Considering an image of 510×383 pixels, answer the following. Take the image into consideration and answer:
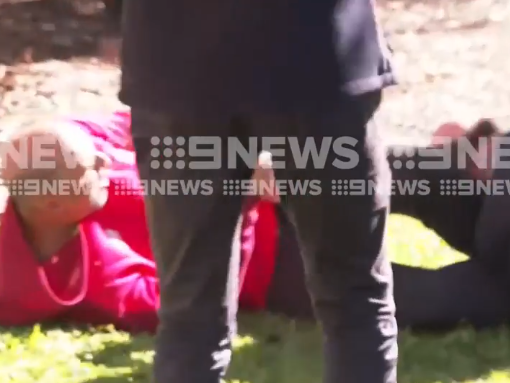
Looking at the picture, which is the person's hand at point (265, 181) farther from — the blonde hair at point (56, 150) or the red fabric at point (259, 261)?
the blonde hair at point (56, 150)

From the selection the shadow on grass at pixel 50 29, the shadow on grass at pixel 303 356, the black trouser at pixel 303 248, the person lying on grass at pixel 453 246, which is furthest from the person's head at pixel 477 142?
the shadow on grass at pixel 50 29

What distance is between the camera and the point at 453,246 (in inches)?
44.0

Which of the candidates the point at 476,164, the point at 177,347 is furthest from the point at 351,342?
the point at 476,164

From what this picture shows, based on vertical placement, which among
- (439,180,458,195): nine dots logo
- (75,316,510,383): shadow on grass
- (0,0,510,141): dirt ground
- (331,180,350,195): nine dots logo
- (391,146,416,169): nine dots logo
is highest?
(0,0,510,141): dirt ground

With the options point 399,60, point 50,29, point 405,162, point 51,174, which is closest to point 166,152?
point 51,174

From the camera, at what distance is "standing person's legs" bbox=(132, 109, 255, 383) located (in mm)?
675

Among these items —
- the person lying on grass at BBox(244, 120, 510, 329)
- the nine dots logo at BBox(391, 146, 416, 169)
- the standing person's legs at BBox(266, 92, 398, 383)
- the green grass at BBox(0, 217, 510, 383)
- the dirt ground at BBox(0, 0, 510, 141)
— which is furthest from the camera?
the dirt ground at BBox(0, 0, 510, 141)

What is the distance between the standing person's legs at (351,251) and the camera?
650 millimetres

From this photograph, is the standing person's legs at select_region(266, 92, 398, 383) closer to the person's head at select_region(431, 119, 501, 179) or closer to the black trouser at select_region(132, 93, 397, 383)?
the black trouser at select_region(132, 93, 397, 383)

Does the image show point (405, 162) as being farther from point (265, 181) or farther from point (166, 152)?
point (166, 152)

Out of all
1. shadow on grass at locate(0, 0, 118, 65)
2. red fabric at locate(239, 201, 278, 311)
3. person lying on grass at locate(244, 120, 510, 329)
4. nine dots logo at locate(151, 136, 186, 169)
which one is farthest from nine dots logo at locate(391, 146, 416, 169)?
shadow on grass at locate(0, 0, 118, 65)

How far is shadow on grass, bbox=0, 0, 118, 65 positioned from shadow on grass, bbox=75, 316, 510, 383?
55.8 inches

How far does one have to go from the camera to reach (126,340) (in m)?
0.98

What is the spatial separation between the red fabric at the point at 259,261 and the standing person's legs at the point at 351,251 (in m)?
0.33
